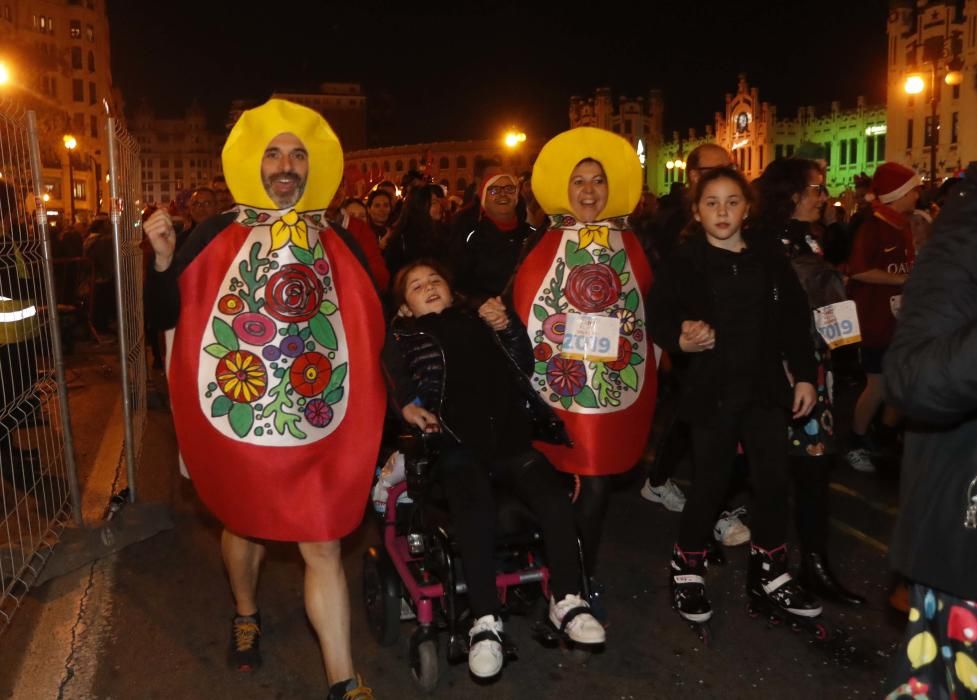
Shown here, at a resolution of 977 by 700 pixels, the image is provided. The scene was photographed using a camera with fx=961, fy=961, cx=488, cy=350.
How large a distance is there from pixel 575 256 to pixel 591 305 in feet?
0.95

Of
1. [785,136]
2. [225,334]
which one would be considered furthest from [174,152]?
[225,334]

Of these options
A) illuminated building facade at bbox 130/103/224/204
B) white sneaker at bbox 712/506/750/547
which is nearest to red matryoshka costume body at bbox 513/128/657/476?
white sneaker at bbox 712/506/750/547

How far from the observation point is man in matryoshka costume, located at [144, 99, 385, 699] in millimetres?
3734

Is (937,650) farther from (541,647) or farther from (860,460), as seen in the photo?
(860,460)

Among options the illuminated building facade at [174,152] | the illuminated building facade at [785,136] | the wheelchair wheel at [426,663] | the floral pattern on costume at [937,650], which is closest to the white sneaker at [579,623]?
the wheelchair wheel at [426,663]

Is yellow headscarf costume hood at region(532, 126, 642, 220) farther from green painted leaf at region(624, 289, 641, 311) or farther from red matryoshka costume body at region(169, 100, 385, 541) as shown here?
red matryoshka costume body at region(169, 100, 385, 541)

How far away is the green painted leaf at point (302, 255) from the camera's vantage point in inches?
151

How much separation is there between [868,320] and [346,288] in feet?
14.9

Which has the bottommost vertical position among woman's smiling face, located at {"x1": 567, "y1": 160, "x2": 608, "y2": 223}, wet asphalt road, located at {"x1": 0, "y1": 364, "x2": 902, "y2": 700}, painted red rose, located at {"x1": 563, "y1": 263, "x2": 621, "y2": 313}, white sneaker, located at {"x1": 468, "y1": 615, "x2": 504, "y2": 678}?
wet asphalt road, located at {"x1": 0, "y1": 364, "x2": 902, "y2": 700}

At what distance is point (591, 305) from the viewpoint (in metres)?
4.84

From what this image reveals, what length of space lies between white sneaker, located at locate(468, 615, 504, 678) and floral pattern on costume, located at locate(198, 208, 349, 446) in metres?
0.99

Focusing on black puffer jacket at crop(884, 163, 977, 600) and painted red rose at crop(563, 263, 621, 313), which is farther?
painted red rose at crop(563, 263, 621, 313)

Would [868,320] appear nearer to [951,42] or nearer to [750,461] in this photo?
[750,461]

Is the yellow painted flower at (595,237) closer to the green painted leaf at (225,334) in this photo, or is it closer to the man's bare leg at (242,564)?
the green painted leaf at (225,334)
